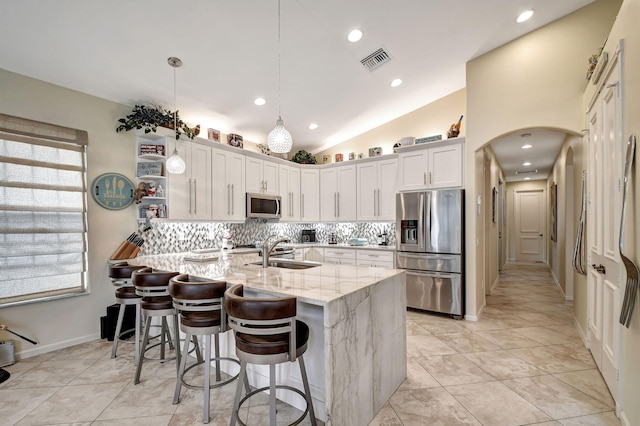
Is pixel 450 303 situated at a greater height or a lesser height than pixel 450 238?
lesser

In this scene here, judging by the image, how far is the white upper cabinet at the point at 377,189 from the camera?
484 centimetres

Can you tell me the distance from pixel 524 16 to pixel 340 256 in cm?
396

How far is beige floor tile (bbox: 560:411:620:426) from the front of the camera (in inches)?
72.3

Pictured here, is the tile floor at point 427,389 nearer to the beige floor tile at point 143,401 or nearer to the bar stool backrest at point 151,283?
the beige floor tile at point 143,401

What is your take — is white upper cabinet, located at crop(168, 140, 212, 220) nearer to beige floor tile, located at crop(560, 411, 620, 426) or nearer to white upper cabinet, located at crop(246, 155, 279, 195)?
white upper cabinet, located at crop(246, 155, 279, 195)

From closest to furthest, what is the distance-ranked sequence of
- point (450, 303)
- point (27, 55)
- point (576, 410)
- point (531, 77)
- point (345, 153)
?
point (576, 410) → point (27, 55) → point (531, 77) → point (450, 303) → point (345, 153)

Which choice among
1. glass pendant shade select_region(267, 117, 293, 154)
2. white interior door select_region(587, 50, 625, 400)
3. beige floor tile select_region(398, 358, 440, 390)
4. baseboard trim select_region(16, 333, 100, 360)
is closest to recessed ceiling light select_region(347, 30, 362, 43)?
glass pendant shade select_region(267, 117, 293, 154)

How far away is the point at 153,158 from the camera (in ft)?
12.0

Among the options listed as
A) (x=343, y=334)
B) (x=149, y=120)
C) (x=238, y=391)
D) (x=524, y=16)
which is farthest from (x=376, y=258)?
(x=149, y=120)

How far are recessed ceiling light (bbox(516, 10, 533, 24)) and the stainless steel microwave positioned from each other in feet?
13.3

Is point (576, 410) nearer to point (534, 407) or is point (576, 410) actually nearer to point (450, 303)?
point (534, 407)

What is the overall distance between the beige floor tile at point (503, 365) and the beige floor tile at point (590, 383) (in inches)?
7.6

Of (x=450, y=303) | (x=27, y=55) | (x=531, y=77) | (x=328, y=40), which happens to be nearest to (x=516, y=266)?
(x=450, y=303)

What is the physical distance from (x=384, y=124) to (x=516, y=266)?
6.51 m
